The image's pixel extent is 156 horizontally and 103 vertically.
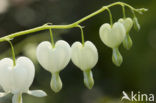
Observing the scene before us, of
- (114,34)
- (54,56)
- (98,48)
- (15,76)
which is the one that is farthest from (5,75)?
(98,48)

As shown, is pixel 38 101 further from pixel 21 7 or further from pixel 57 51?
pixel 57 51

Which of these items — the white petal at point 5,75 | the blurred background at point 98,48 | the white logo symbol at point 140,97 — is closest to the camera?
the white petal at point 5,75

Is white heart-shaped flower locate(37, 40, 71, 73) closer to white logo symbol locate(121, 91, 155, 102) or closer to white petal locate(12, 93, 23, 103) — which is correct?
white petal locate(12, 93, 23, 103)

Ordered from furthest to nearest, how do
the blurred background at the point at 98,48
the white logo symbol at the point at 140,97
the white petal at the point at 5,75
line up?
the blurred background at the point at 98,48, the white logo symbol at the point at 140,97, the white petal at the point at 5,75

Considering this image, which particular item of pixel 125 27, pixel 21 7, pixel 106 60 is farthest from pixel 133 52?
pixel 125 27

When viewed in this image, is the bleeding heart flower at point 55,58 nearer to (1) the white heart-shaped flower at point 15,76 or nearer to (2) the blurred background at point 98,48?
(1) the white heart-shaped flower at point 15,76

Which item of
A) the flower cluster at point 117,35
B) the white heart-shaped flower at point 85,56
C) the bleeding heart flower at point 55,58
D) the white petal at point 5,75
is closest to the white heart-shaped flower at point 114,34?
the flower cluster at point 117,35

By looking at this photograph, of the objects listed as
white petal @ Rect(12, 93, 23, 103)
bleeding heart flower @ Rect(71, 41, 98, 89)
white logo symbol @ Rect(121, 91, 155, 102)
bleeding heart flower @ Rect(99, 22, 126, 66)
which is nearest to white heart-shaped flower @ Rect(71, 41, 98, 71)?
bleeding heart flower @ Rect(71, 41, 98, 89)
